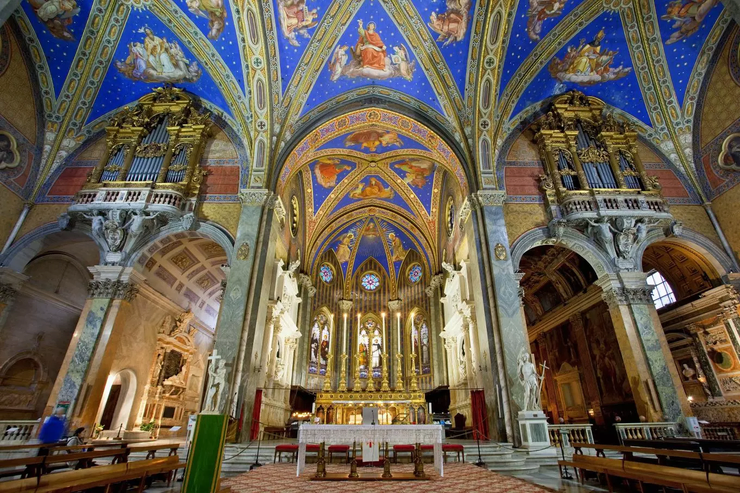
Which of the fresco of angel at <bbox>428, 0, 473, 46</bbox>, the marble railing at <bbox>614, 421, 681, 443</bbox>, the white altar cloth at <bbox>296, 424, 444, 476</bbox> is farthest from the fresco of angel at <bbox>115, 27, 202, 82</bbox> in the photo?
the marble railing at <bbox>614, 421, 681, 443</bbox>

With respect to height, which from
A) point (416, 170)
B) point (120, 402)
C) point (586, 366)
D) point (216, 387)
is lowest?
point (120, 402)

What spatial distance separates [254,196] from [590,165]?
1221 cm

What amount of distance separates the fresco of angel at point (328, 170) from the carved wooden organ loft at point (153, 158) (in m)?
6.08

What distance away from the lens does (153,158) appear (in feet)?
43.9

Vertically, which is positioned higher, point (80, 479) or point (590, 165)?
point (590, 165)

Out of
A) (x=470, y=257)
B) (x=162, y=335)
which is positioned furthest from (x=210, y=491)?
(x=162, y=335)

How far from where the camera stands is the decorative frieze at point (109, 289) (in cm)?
1129

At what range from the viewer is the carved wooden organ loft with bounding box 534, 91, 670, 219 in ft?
40.3

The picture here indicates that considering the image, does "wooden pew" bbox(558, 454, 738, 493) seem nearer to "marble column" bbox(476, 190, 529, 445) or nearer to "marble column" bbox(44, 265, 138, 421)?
"marble column" bbox(476, 190, 529, 445)

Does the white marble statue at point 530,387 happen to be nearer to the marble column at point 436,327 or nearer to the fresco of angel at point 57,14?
the marble column at point 436,327

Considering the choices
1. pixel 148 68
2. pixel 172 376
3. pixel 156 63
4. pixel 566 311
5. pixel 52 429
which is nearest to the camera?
pixel 52 429

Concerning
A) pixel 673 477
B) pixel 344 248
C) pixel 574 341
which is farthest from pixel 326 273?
pixel 673 477

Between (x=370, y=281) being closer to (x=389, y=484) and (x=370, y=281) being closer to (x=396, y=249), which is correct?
(x=396, y=249)

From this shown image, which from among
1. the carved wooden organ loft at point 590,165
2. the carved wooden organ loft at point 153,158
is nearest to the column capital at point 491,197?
the carved wooden organ loft at point 590,165
